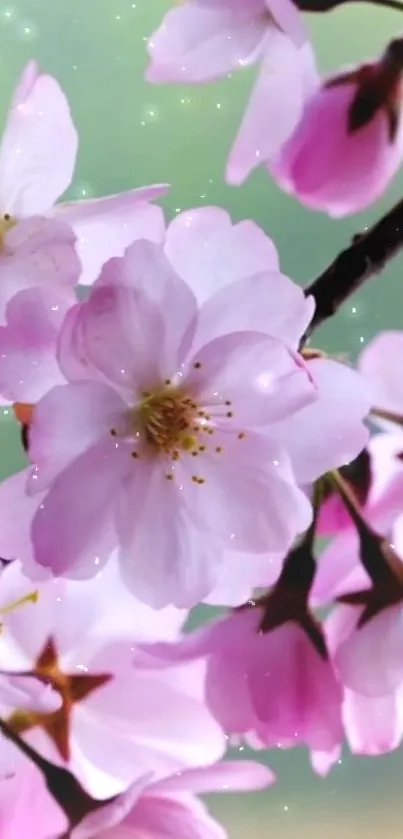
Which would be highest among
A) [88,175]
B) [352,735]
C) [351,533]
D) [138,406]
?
[88,175]

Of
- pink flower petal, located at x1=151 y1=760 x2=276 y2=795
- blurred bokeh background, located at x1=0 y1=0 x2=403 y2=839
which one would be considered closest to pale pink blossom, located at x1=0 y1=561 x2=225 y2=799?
pink flower petal, located at x1=151 y1=760 x2=276 y2=795

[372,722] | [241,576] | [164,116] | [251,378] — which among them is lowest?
[372,722]

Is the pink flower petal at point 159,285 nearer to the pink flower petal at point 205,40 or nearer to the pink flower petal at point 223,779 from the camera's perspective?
the pink flower petal at point 205,40

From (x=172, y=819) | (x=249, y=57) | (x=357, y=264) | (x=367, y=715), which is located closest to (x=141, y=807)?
(x=172, y=819)

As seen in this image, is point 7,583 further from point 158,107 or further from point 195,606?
point 158,107

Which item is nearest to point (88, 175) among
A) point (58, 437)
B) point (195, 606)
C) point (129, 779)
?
point (58, 437)

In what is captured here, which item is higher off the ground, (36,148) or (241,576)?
(36,148)

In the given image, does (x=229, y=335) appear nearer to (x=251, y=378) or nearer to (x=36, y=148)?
(x=251, y=378)
